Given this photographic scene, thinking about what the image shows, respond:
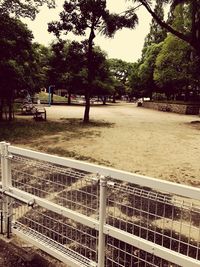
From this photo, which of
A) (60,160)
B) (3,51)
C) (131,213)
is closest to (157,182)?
(60,160)

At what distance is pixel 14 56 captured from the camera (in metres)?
17.5

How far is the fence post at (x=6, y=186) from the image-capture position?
156 inches

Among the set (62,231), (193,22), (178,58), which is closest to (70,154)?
(62,231)

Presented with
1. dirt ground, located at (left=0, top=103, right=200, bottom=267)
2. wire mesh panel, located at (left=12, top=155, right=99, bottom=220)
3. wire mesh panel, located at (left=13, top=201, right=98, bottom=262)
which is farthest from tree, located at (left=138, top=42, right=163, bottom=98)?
wire mesh panel, located at (left=13, top=201, right=98, bottom=262)

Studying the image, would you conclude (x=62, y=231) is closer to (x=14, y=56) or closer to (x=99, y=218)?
(x=99, y=218)

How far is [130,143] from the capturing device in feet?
42.0

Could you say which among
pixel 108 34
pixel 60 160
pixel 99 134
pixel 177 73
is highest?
pixel 108 34

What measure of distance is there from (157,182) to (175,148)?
971 centimetres

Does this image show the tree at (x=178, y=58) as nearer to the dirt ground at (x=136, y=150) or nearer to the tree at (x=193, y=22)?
the tree at (x=193, y=22)

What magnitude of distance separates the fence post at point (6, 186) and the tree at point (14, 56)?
1330 cm

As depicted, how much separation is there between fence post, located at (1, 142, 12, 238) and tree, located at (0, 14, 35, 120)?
13.3 metres

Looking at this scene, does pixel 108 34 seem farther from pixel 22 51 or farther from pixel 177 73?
pixel 177 73

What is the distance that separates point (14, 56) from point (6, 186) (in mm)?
14960

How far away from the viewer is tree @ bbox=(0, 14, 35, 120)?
16.2m
